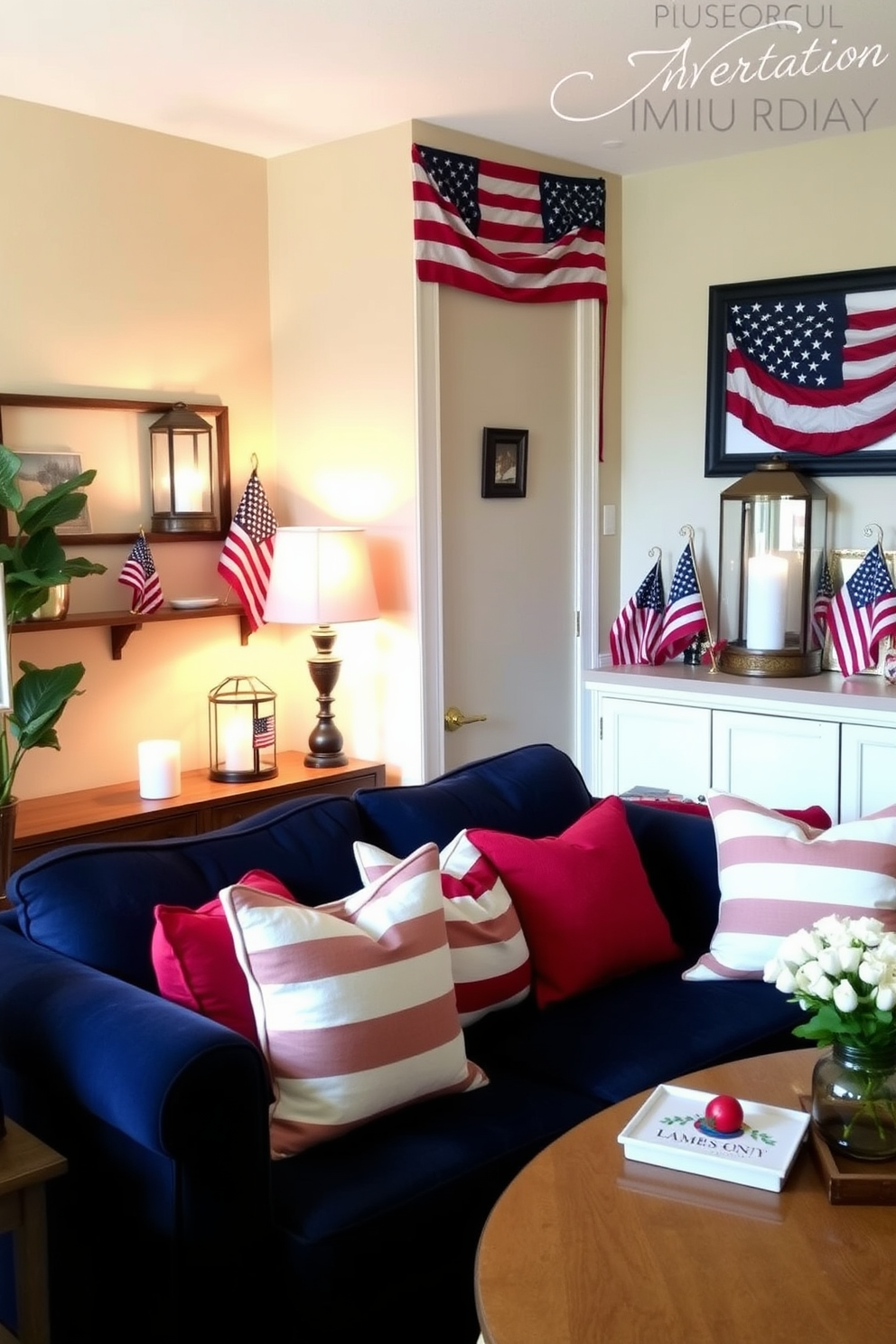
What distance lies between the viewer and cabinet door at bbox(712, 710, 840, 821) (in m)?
3.98

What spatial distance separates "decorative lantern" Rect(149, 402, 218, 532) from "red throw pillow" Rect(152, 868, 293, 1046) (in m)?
2.14

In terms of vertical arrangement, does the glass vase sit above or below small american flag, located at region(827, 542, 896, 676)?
below

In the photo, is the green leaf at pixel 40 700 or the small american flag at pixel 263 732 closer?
the green leaf at pixel 40 700

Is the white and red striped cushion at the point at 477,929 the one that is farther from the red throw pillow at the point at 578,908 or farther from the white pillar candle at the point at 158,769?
the white pillar candle at the point at 158,769

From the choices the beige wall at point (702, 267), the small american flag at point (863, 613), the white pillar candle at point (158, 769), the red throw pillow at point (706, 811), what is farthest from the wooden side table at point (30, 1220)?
the beige wall at point (702, 267)

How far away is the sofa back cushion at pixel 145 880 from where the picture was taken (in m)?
2.27

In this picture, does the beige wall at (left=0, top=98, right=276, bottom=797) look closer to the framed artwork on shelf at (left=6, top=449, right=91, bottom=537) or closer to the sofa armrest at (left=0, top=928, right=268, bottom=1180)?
the framed artwork on shelf at (left=6, top=449, right=91, bottom=537)

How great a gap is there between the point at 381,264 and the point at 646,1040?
8.49ft

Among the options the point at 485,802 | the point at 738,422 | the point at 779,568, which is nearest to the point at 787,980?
the point at 485,802

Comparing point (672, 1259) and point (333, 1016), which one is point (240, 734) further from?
point (672, 1259)

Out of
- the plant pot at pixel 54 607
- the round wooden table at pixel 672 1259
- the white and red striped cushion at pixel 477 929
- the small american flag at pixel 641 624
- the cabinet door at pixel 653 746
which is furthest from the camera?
the small american flag at pixel 641 624

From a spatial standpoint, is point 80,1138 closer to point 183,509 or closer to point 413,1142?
point 413,1142

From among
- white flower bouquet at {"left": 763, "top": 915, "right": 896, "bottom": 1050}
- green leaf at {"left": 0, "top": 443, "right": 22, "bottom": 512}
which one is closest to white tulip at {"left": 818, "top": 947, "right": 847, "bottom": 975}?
white flower bouquet at {"left": 763, "top": 915, "right": 896, "bottom": 1050}

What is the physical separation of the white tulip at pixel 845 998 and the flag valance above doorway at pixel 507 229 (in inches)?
111
